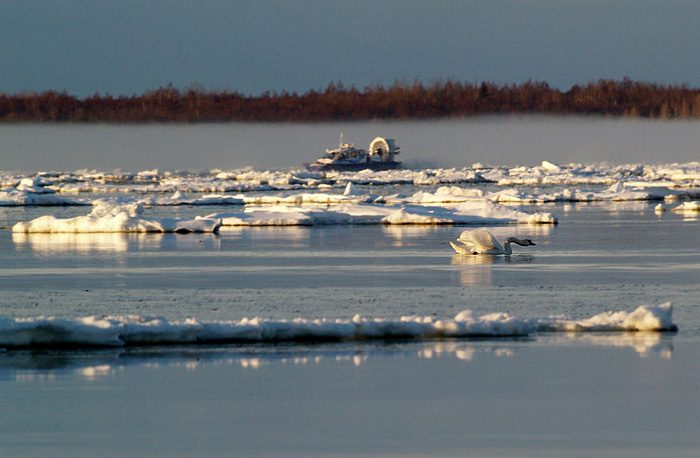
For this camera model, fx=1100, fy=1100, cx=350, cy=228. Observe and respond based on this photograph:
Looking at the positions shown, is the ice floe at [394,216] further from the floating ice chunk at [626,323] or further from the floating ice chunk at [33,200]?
the floating ice chunk at [626,323]

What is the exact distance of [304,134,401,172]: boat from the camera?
9819 cm

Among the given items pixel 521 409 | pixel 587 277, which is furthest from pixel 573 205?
pixel 521 409

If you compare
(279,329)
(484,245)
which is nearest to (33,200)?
(484,245)

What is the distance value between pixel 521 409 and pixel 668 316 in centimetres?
393

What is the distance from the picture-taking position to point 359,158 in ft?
329

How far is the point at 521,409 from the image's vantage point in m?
7.85

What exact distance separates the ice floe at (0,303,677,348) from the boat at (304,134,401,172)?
86.0 metres

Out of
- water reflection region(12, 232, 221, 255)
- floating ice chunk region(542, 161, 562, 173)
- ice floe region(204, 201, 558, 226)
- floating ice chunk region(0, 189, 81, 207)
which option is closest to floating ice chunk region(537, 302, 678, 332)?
water reflection region(12, 232, 221, 255)

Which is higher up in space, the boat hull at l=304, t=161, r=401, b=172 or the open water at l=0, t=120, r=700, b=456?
the open water at l=0, t=120, r=700, b=456

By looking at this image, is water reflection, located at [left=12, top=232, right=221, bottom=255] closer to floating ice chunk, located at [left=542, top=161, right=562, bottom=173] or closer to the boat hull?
floating ice chunk, located at [left=542, top=161, right=562, bottom=173]

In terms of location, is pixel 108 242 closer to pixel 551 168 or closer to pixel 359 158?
pixel 551 168

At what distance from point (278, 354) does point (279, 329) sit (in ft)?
2.59

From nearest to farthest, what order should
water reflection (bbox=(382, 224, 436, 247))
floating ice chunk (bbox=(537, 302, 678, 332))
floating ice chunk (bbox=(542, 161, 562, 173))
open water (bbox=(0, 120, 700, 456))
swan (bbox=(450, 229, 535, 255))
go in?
open water (bbox=(0, 120, 700, 456)) → floating ice chunk (bbox=(537, 302, 678, 332)) → swan (bbox=(450, 229, 535, 255)) → water reflection (bbox=(382, 224, 436, 247)) → floating ice chunk (bbox=(542, 161, 562, 173))

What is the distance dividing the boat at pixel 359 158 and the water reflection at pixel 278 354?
86.5 metres
